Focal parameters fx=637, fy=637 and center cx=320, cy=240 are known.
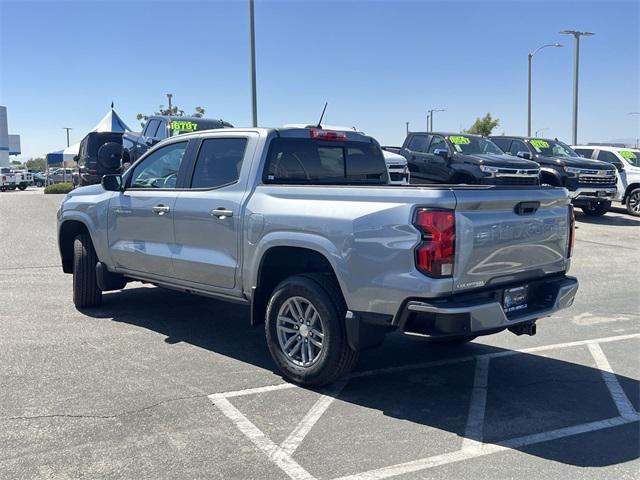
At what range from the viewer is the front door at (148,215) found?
5980 millimetres

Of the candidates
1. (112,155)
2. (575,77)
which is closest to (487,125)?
(575,77)

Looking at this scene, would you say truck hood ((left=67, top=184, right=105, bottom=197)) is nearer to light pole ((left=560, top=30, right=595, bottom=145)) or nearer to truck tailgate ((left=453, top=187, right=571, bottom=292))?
truck tailgate ((left=453, top=187, right=571, bottom=292))

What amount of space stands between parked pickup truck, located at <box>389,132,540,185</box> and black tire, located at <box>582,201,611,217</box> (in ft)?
12.2

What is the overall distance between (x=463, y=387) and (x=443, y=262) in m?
1.44

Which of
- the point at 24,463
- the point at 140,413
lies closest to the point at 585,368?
the point at 140,413

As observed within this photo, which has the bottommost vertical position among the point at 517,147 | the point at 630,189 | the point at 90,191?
the point at 630,189

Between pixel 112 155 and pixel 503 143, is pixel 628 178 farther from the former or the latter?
pixel 112 155

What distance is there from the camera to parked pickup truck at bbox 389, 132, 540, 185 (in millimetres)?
15445

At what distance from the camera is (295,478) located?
11.3 ft

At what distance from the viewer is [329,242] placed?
4516mm

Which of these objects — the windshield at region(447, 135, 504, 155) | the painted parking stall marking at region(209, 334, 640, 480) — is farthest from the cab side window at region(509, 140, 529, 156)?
the painted parking stall marking at region(209, 334, 640, 480)

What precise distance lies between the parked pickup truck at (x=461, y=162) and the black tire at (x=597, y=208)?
3.72 metres

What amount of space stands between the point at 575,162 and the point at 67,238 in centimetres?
1438

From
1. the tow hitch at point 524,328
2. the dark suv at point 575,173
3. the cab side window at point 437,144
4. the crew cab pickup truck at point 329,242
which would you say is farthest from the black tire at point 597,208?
the tow hitch at point 524,328
